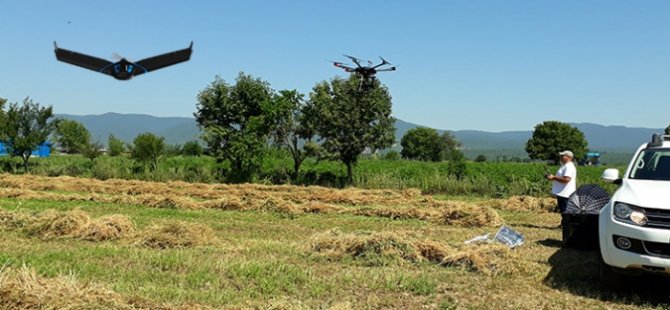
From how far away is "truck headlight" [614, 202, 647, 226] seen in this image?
570 centimetres

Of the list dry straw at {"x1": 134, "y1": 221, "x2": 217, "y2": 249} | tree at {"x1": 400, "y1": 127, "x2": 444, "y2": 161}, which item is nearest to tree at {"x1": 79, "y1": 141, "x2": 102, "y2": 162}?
dry straw at {"x1": 134, "y1": 221, "x2": 217, "y2": 249}

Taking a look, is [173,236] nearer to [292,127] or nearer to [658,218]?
[658,218]

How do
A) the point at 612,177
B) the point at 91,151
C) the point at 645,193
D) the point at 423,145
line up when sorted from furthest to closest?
the point at 423,145 → the point at 91,151 → the point at 612,177 → the point at 645,193

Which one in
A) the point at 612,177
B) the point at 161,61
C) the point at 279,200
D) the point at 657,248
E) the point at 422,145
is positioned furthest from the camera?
the point at 422,145

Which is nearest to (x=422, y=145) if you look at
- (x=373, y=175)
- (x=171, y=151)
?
(x=171, y=151)

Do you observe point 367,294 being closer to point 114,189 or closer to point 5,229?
point 5,229

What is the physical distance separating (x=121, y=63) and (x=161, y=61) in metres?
0.83

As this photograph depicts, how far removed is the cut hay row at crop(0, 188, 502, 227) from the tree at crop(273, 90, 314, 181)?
13.6 m

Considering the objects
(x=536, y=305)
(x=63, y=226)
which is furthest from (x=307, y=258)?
(x=63, y=226)

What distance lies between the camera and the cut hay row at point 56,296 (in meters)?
4.41

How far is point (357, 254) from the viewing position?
810 centimetres

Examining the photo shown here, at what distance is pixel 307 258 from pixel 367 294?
6.74 feet

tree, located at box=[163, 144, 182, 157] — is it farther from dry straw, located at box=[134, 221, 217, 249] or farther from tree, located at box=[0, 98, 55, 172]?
dry straw, located at box=[134, 221, 217, 249]

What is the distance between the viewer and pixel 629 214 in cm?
581
